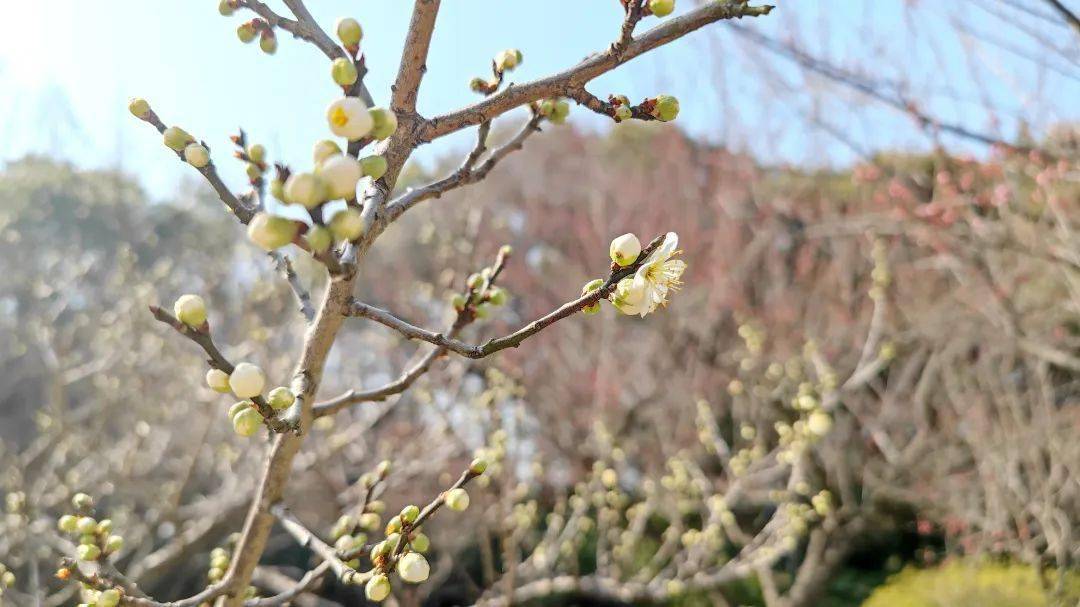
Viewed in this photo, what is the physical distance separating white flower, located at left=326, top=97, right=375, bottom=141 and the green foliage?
550 cm

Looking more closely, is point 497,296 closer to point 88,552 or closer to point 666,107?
point 666,107

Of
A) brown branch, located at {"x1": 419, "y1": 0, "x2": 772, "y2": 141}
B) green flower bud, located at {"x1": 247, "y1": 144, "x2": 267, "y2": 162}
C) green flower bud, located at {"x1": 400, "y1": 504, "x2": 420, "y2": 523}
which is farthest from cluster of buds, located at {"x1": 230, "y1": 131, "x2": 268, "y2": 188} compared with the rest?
green flower bud, located at {"x1": 400, "y1": 504, "x2": 420, "y2": 523}

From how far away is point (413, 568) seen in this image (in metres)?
1.04

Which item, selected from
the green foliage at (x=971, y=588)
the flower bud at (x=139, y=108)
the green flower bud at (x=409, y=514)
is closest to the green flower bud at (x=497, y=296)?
the green flower bud at (x=409, y=514)

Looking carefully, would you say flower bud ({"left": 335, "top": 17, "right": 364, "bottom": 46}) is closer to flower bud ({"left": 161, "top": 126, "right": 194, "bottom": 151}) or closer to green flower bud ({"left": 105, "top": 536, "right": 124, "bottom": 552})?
flower bud ({"left": 161, "top": 126, "right": 194, "bottom": 151})

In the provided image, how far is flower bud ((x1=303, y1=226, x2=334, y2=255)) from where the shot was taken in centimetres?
75

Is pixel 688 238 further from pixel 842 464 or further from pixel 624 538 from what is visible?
pixel 624 538

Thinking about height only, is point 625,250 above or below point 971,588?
above

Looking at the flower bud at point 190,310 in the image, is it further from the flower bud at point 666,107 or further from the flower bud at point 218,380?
the flower bud at point 666,107

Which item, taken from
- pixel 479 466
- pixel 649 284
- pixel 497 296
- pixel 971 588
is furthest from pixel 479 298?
pixel 971 588

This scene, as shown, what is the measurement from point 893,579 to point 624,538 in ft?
15.2

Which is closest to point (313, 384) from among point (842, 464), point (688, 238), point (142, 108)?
point (142, 108)

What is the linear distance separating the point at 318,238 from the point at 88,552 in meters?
0.90

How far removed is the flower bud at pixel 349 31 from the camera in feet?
3.09
